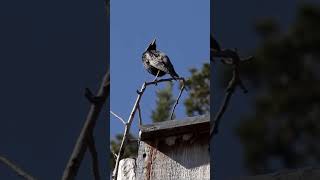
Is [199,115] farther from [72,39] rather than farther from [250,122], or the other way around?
[72,39]

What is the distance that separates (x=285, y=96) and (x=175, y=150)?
346 millimetres

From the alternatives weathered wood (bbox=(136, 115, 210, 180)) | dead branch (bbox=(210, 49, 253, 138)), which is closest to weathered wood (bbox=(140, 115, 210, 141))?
weathered wood (bbox=(136, 115, 210, 180))

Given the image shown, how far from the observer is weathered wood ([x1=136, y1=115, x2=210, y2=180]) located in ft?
6.63

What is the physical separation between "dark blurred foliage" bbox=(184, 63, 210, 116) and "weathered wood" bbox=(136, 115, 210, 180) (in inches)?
1.7

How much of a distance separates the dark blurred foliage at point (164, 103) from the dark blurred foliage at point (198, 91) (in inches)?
1.8

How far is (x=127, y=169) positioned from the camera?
207 cm

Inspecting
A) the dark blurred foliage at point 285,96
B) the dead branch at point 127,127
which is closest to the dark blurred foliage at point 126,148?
the dead branch at point 127,127

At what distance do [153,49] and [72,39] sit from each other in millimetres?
217

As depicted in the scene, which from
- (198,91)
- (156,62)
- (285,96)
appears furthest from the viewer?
(198,91)

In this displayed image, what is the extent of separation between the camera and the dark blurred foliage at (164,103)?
202cm

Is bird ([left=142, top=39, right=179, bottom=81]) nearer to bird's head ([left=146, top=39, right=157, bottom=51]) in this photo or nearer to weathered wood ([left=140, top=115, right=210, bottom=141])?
bird's head ([left=146, top=39, right=157, bottom=51])

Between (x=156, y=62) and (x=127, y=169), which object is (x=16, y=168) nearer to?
(x=127, y=169)

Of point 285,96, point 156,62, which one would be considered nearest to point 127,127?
point 156,62

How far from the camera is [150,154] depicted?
2062 millimetres
